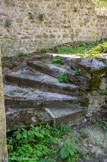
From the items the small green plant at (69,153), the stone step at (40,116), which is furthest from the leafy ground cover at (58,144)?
the stone step at (40,116)

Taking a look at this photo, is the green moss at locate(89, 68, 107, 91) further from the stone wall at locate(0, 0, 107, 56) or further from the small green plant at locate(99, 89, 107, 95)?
the stone wall at locate(0, 0, 107, 56)

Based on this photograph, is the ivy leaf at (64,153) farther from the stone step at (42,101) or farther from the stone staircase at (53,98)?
the stone step at (42,101)

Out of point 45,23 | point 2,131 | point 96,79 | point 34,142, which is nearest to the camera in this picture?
point 2,131

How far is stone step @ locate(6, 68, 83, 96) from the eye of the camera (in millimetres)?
2939

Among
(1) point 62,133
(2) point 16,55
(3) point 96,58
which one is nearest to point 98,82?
(3) point 96,58

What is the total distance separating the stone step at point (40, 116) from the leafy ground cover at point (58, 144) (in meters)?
0.10

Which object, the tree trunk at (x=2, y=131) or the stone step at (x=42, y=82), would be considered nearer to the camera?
the tree trunk at (x=2, y=131)

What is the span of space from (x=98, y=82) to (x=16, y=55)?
4360 mm

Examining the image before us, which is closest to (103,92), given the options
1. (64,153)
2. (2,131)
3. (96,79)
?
(96,79)

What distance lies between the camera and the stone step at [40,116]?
228cm

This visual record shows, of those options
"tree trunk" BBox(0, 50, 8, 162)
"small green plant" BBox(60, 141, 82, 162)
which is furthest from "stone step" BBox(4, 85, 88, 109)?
"tree trunk" BBox(0, 50, 8, 162)

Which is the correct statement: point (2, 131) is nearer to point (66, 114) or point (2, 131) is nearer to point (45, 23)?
point (66, 114)

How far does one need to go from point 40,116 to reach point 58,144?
56cm

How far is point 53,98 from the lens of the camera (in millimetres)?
2789
